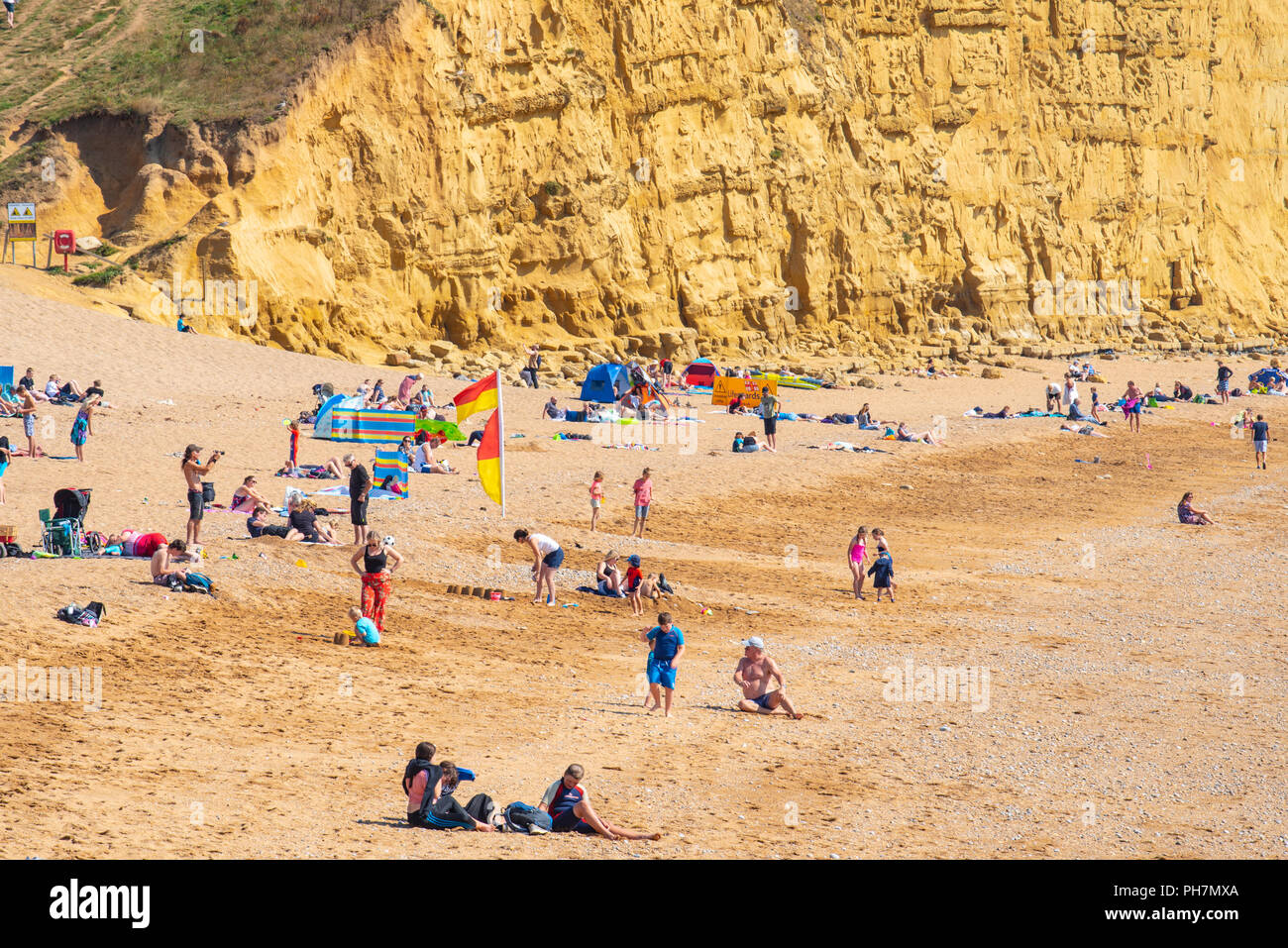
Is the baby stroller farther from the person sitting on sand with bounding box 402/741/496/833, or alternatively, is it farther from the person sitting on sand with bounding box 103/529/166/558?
the person sitting on sand with bounding box 402/741/496/833

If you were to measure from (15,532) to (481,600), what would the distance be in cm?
569

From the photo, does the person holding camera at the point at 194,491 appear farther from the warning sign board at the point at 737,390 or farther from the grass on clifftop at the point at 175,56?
the grass on clifftop at the point at 175,56

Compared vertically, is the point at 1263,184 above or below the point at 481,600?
above

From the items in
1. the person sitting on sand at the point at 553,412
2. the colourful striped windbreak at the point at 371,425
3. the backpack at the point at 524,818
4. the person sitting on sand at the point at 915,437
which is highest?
the person sitting on sand at the point at 553,412

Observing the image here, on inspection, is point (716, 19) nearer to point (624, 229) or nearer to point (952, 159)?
point (624, 229)

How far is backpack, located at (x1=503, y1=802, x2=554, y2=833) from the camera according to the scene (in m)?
9.27

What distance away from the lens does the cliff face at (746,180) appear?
1431 inches

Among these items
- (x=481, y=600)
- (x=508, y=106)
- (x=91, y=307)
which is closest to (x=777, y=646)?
(x=481, y=600)

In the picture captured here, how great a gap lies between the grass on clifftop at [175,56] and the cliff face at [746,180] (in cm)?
87

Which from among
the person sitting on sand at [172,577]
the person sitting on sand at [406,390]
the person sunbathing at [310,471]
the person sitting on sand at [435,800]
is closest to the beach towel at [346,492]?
the person sunbathing at [310,471]

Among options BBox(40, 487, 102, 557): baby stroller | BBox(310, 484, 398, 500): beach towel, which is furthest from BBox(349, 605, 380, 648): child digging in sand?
BBox(310, 484, 398, 500): beach towel

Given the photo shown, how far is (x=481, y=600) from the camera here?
15.9m

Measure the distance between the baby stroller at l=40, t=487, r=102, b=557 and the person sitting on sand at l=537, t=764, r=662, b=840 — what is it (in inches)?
330

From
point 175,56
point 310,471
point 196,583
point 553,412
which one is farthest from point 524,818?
point 175,56
